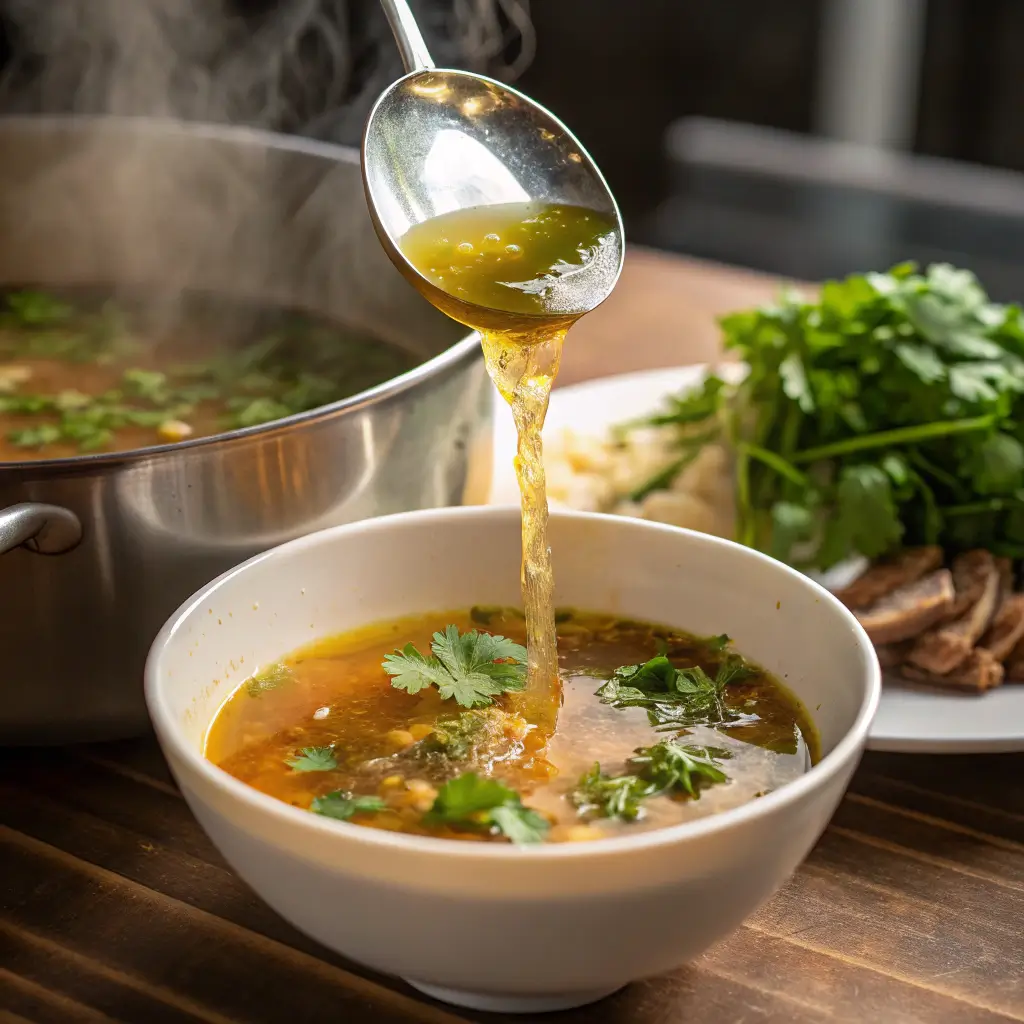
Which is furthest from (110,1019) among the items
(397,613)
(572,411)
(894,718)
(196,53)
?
(196,53)

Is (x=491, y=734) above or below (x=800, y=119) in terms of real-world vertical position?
above

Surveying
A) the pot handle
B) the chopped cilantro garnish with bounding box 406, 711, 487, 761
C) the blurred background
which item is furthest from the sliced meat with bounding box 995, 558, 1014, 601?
the blurred background

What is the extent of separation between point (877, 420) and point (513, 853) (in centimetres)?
121

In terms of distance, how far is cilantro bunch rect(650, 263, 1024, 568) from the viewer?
1.76 m

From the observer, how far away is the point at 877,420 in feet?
6.21

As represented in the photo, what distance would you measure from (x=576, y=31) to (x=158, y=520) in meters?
3.89

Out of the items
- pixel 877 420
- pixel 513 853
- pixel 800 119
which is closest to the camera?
pixel 513 853

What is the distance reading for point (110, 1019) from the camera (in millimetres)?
1027

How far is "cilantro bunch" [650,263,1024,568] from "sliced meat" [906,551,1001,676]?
0.09 metres

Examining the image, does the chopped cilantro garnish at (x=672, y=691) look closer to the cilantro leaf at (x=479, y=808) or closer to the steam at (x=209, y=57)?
the cilantro leaf at (x=479, y=808)

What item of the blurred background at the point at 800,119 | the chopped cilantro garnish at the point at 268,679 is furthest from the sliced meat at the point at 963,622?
the blurred background at the point at 800,119

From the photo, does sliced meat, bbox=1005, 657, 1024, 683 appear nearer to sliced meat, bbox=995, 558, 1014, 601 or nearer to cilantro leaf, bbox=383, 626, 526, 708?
sliced meat, bbox=995, 558, 1014, 601

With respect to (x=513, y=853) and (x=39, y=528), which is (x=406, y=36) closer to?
(x=39, y=528)

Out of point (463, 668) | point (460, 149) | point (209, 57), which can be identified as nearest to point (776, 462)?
point (460, 149)
